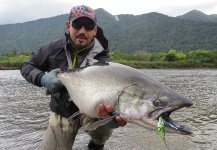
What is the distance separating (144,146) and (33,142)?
7.76 feet

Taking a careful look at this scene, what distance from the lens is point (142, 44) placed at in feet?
452

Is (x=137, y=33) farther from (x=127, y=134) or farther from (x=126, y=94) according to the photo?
(x=126, y=94)

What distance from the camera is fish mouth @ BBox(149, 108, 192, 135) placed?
2.04m

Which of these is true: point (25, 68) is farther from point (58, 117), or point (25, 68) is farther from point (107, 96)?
point (107, 96)

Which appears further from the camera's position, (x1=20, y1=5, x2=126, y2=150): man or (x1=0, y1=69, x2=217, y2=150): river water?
(x1=0, y1=69, x2=217, y2=150): river water

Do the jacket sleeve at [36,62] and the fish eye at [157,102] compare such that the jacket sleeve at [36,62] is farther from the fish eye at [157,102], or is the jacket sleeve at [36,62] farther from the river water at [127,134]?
the river water at [127,134]

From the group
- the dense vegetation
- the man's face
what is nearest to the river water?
the man's face

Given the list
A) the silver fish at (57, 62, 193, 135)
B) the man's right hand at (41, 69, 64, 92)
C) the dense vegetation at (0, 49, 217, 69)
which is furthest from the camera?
the dense vegetation at (0, 49, 217, 69)

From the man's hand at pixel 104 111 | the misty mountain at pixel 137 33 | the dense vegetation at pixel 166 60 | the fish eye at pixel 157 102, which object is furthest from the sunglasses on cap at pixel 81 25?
the misty mountain at pixel 137 33

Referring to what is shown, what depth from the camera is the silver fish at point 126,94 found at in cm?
216

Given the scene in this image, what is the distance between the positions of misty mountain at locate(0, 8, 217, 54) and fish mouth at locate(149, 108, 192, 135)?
400 ft

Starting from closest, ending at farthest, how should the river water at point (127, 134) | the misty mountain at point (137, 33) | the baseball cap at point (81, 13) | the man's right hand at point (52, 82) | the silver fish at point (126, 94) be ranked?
the silver fish at point (126, 94)
the man's right hand at point (52, 82)
the baseball cap at point (81, 13)
the river water at point (127, 134)
the misty mountain at point (137, 33)

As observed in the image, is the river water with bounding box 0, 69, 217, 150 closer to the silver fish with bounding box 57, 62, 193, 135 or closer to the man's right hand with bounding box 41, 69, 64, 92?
the man's right hand with bounding box 41, 69, 64, 92

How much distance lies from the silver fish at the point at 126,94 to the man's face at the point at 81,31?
527 mm
